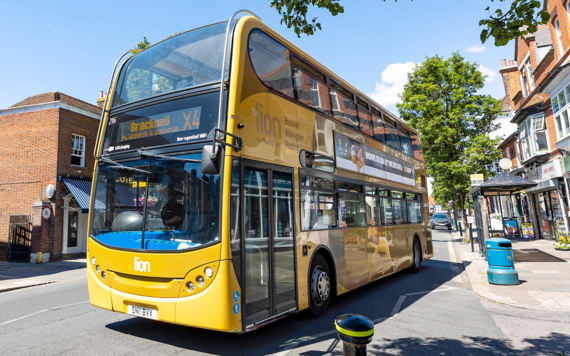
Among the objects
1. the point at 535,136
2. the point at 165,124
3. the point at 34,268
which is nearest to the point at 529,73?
the point at 535,136

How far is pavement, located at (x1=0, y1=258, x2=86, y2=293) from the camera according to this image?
1093 cm

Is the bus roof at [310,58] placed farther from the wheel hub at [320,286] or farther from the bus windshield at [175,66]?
the wheel hub at [320,286]

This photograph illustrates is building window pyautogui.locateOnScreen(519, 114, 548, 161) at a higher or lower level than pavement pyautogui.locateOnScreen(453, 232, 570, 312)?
higher

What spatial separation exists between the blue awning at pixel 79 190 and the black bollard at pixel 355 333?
16718 mm

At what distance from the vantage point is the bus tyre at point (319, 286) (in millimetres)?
5723

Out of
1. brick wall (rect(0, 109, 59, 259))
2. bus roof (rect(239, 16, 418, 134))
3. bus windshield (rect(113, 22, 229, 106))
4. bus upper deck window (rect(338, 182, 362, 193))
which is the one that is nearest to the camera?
bus windshield (rect(113, 22, 229, 106))

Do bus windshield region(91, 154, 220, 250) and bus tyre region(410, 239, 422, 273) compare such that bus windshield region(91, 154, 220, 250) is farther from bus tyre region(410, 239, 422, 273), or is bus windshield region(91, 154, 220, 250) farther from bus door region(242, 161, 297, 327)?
bus tyre region(410, 239, 422, 273)

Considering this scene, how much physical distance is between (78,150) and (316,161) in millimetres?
16298

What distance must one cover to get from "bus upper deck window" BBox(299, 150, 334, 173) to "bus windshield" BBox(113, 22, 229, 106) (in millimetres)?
1986

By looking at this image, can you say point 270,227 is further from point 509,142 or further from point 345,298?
point 509,142

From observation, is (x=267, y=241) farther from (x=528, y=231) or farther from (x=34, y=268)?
(x=528, y=231)

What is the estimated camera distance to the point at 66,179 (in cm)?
1700

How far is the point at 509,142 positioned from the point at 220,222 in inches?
1346

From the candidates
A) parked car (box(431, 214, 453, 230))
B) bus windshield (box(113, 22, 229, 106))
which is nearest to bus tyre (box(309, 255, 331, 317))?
bus windshield (box(113, 22, 229, 106))
